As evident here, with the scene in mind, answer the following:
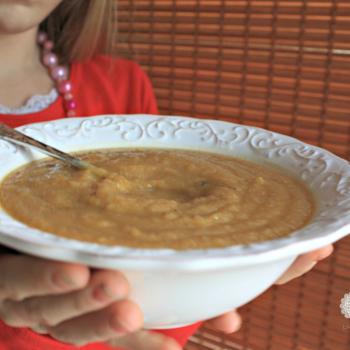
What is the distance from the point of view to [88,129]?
2.78 feet

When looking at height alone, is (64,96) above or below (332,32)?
below

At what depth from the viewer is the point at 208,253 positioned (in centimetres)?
42

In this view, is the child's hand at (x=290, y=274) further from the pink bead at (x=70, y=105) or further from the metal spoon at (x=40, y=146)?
the pink bead at (x=70, y=105)

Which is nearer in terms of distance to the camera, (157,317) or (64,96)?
(157,317)

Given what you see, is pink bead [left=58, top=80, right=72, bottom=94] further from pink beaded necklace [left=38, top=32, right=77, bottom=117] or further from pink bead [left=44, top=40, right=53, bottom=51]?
pink bead [left=44, top=40, right=53, bottom=51]

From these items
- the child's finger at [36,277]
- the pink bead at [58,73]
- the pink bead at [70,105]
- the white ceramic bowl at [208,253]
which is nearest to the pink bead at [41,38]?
the pink bead at [58,73]

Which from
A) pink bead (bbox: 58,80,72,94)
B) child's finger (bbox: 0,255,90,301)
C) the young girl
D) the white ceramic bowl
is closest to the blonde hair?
the young girl

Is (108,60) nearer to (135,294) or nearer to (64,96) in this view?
(64,96)

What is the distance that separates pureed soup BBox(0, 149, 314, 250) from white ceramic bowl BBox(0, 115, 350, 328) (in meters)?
0.03

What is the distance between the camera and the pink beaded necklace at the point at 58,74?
3.98 ft

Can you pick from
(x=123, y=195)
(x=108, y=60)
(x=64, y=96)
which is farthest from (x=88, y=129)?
(x=108, y=60)

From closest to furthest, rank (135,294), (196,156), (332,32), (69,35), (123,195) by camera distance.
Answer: (135,294) → (123,195) → (196,156) → (332,32) → (69,35)

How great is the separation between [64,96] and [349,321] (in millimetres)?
964

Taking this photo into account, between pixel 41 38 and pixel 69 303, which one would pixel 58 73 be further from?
pixel 69 303
